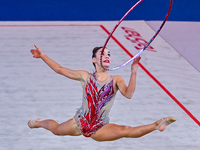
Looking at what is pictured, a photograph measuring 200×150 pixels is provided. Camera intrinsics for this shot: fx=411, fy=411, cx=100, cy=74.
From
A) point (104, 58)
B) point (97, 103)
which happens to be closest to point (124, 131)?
point (97, 103)

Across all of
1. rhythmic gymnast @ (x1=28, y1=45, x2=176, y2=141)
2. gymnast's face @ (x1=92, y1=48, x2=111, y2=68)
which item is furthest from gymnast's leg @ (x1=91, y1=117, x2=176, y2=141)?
gymnast's face @ (x1=92, y1=48, x2=111, y2=68)

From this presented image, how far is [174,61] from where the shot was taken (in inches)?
244

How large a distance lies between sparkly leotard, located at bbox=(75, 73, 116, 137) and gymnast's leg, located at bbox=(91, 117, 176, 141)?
0.06 m

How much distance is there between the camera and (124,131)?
3369mm

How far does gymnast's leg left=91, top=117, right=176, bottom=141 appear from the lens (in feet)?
10.5

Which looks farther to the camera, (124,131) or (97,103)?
(97,103)

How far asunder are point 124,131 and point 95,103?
1.14ft

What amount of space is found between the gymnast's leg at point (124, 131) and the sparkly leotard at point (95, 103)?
6cm

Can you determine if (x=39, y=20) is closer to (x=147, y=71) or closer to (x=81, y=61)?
(x=81, y=61)

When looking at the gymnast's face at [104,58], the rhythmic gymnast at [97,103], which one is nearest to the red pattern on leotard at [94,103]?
the rhythmic gymnast at [97,103]

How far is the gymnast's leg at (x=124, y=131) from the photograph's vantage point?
3.19m

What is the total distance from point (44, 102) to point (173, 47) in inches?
110

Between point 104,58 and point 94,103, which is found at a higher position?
point 104,58

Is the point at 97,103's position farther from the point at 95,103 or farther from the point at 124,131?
the point at 124,131
